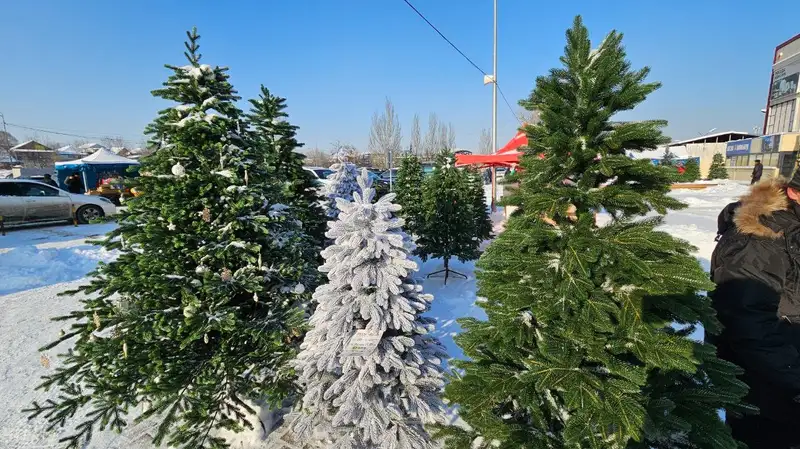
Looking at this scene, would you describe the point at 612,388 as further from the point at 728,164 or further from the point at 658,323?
the point at 728,164

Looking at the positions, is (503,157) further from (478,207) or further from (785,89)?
(785,89)

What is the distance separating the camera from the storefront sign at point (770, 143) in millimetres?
27816

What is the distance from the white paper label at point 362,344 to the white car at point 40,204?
43.1ft

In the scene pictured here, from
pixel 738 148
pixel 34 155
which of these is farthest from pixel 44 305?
pixel 34 155

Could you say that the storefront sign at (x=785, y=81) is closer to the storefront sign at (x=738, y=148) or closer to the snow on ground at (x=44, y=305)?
the storefront sign at (x=738, y=148)

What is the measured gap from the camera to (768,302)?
189 centimetres

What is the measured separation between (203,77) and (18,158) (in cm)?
8087

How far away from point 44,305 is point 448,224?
720 centimetres

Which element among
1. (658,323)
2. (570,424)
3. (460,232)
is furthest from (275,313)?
(460,232)

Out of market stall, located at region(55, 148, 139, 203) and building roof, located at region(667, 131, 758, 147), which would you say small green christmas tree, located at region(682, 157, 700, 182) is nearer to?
market stall, located at region(55, 148, 139, 203)

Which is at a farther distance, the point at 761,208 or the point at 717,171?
the point at 717,171

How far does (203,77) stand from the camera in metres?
2.68

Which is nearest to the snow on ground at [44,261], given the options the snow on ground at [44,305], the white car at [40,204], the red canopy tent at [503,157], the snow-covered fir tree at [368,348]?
the snow on ground at [44,305]

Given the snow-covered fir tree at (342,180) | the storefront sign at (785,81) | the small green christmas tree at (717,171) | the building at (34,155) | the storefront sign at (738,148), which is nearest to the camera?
the snow-covered fir tree at (342,180)
